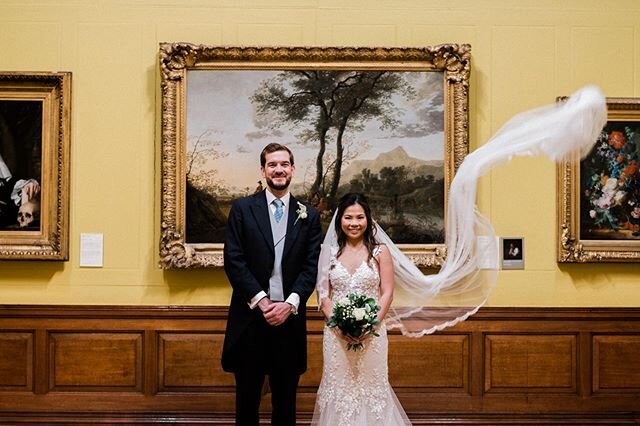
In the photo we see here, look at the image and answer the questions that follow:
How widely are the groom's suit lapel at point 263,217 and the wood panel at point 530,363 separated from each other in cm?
214

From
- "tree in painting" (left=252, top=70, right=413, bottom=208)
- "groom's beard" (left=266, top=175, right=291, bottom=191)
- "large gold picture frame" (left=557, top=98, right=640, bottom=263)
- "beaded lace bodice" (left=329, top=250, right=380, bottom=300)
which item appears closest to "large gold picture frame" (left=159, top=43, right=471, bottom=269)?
"tree in painting" (left=252, top=70, right=413, bottom=208)

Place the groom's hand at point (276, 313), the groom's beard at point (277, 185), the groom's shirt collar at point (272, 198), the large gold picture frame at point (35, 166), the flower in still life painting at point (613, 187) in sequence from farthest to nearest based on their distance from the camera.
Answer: the flower in still life painting at point (613, 187)
the large gold picture frame at point (35, 166)
the groom's shirt collar at point (272, 198)
the groom's beard at point (277, 185)
the groom's hand at point (276, 313)

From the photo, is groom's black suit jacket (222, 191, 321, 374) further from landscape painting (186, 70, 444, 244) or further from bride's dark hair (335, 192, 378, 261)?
landscape painting (186, 70, 444, 244)

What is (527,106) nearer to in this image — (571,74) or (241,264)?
(571,74)

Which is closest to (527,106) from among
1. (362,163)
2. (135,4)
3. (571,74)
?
(571,74)

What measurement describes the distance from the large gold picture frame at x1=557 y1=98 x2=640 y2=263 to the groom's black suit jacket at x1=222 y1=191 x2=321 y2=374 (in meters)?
2.24

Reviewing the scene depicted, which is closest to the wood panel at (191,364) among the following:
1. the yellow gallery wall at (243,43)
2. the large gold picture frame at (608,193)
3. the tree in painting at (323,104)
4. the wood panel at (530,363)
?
the yellow gallery wall at (243,43)

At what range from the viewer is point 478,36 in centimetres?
559

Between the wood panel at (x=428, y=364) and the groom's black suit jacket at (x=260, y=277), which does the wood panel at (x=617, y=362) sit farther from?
the groom's black suit jacket at (x=260, y=277)

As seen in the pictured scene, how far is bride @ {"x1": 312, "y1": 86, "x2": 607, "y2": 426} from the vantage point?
4.31 metres

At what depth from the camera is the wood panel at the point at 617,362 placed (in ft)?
18.2

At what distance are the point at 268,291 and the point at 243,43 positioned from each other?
216 cm

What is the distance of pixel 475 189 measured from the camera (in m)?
4.60

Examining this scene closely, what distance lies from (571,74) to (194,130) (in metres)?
2.86
